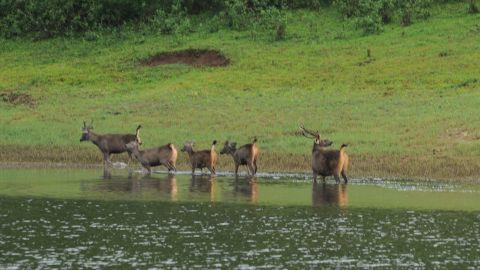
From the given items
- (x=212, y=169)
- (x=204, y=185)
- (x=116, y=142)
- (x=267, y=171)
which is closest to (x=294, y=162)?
(x=267, y=171)

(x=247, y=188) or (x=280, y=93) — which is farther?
(x=280, y=93)

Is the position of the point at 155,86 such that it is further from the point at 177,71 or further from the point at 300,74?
the point at 300,74

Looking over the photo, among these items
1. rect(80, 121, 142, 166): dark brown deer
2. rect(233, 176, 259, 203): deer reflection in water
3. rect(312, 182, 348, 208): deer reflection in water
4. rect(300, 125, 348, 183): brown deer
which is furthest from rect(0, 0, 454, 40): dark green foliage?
rect(312, 182, 348, 208): deer reflection in water

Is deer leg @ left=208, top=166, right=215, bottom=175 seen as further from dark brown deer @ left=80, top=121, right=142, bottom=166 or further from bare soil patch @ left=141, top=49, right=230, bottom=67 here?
bare soil patch @ left=141, top=49, right=230, bottom=67

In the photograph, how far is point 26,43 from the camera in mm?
64562

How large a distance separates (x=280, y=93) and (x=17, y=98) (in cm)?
1180

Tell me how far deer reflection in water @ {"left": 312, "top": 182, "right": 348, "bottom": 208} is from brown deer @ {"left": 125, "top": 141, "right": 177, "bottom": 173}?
5.53m

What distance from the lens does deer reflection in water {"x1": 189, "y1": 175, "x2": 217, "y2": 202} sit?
98.6 ft

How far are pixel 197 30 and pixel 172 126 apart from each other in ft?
66.8

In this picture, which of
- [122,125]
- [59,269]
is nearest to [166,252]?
[59,269]

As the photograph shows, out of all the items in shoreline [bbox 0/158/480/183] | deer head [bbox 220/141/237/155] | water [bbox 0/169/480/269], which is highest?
deer head [bbox 220/141/237/155]

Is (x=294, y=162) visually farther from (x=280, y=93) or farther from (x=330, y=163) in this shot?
(x=280, y=93)

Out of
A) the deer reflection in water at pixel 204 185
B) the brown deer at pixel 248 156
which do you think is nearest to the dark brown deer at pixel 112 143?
the deer reflection in water at pixel 204 185

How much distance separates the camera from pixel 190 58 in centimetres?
5725
